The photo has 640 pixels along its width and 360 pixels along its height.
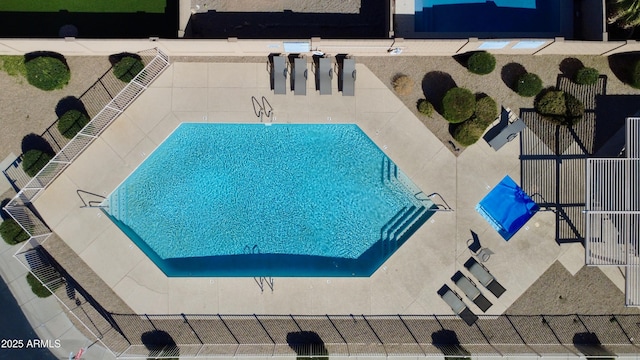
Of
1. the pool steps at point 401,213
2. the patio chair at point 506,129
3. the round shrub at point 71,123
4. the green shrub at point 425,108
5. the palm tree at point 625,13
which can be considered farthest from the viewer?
the pool steps at point 401,213

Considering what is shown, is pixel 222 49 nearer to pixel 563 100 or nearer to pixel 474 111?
pixel 474 111

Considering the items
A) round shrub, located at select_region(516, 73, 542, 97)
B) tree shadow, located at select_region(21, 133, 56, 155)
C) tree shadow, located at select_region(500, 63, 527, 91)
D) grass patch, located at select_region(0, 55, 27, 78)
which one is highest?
grass patch, located at select_region(0, 55, 27, 78)

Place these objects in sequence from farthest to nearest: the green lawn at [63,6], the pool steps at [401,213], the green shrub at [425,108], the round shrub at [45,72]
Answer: the green lawn at [63,6]
the pool steps at [401,213]
the green shrub at [425,108]
the round shrub at [45,72]

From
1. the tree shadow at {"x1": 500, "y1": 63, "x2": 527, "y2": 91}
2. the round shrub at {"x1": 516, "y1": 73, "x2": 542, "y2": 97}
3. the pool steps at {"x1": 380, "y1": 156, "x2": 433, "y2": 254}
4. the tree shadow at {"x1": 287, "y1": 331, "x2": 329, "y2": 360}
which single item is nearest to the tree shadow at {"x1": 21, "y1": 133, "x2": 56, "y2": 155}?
the tree shadow at {"x1": 287, "y1": 331, "x2": 329, "y2": 360}

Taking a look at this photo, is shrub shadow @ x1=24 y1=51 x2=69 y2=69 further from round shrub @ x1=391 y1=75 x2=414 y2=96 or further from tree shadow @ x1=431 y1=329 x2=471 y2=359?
tree shadow @ x1=431 y1=329 x2=471 y2=359

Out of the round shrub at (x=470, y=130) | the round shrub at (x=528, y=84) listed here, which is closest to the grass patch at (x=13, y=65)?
the round shrub at (x=470, y=130)

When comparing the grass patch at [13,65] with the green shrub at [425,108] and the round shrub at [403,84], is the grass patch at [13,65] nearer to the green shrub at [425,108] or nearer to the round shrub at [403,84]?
the round shrub at [403,84]
